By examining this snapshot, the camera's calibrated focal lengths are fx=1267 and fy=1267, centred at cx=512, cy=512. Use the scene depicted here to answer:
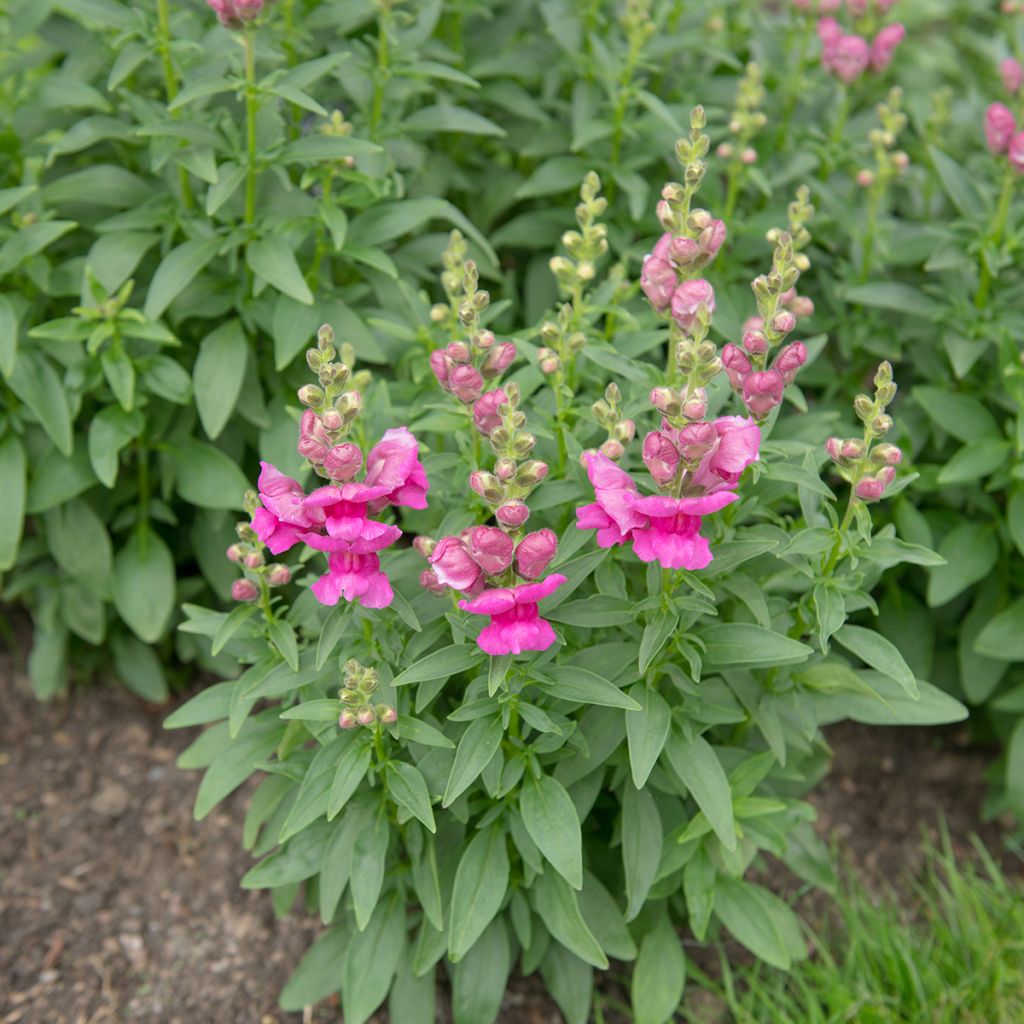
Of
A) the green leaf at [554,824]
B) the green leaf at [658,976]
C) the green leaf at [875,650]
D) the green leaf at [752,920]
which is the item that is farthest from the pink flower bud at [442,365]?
the green leaf at [658,976]

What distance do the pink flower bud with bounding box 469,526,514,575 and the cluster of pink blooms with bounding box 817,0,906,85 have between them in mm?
2699

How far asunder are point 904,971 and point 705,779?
1.24 meters

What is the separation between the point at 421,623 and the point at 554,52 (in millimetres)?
2732

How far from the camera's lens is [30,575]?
172 inches

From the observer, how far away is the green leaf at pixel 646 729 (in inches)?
111

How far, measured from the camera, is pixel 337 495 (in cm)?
255

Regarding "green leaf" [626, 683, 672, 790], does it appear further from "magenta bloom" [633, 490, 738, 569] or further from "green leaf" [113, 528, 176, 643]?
"green leaf" [113, 528, 176, 643]

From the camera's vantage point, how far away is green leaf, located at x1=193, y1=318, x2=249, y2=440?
3834 mm

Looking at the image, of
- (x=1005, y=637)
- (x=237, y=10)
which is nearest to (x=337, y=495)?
(x=237, y=10)

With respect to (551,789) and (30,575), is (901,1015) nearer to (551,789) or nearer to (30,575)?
(551,789)

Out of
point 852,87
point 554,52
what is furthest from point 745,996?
point 554,52

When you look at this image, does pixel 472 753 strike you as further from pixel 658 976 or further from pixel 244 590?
pixel 658 976

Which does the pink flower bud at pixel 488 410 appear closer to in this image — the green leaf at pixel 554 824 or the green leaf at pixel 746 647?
the green leaf at pixel 746 647

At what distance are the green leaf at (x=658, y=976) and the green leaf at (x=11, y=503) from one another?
2222 mm
